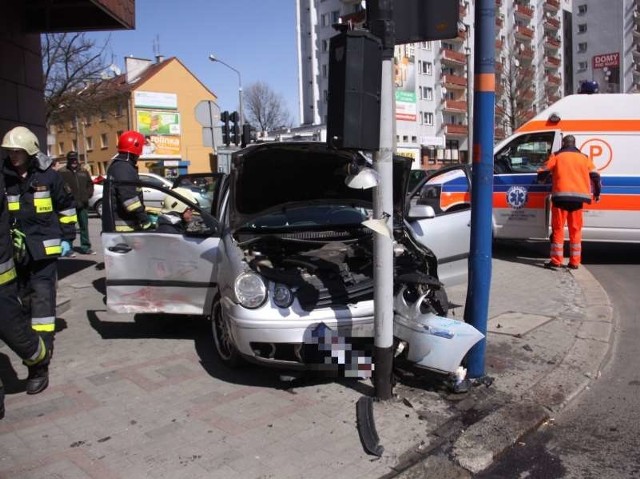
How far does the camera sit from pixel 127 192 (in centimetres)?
604

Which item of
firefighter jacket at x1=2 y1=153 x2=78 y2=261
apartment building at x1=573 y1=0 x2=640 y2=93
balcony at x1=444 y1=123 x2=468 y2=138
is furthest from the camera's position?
apartment building at x1=573 y1=0 x2=640 y2=93

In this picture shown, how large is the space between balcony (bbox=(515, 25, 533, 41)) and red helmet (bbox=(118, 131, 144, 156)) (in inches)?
2903

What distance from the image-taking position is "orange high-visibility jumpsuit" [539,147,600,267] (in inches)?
332

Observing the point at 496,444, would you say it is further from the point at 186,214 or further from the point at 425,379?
the point at 186,214

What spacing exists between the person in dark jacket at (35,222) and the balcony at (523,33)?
75.9 meters

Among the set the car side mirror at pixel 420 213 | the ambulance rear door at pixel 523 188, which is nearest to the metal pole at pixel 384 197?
the car side mirror at pixel 420 213

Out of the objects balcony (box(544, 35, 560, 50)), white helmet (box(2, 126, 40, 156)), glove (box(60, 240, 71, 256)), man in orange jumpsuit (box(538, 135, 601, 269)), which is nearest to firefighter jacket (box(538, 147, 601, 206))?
man in orange jumpsuit (box(538, 135, 601, 269))

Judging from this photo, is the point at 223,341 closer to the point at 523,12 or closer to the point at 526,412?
the point at 526,412

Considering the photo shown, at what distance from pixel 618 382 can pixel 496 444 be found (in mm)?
1693

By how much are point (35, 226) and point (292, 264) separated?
2032mm

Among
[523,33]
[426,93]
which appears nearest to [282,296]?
[426,93]

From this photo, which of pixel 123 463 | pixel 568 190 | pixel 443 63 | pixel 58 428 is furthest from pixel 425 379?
pixel 443 63

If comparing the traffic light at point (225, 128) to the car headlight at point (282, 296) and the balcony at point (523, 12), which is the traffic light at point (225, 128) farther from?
the balcony at point (523, 12)

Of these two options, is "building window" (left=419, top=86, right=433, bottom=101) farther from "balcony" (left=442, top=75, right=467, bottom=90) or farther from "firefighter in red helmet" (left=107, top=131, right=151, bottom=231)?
"firefighter in red helmet" (left=107, top=131, right=151, bottom=231)
